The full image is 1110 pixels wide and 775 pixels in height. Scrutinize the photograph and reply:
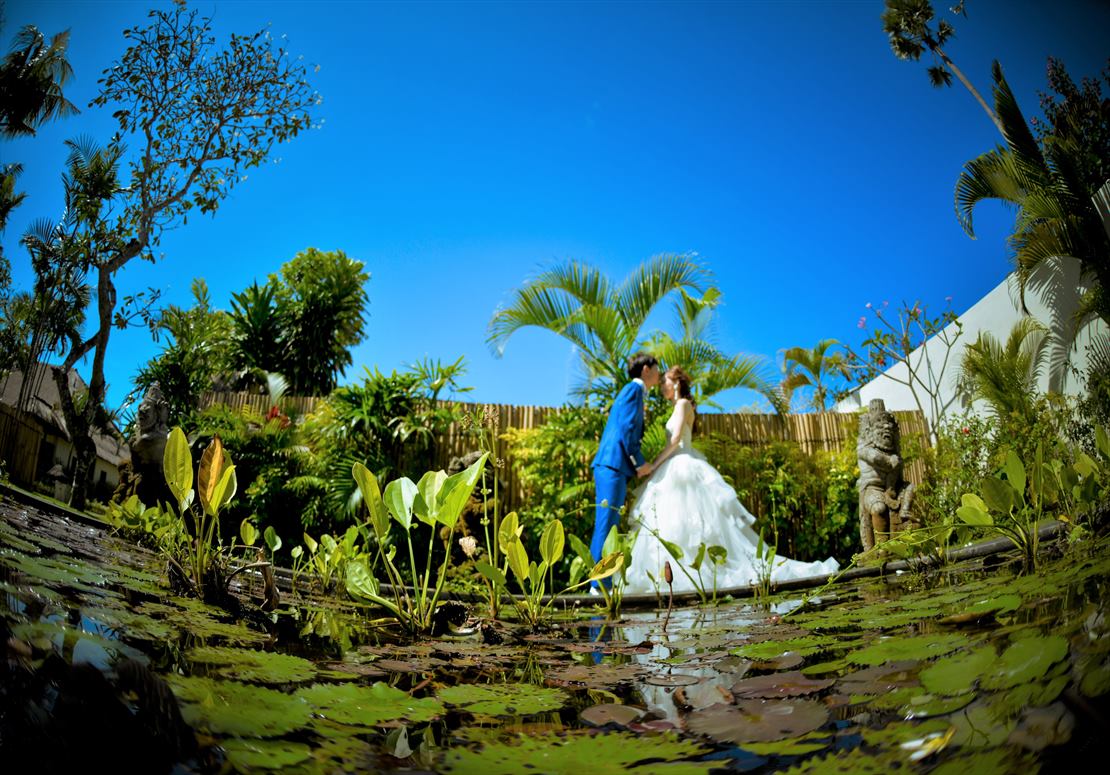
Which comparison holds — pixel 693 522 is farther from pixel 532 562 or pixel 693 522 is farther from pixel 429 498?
pixel 429 498

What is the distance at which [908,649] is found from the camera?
713 mm

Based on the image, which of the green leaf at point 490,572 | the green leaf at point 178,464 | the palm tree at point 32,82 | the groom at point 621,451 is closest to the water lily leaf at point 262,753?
the green leaf at point 178,464

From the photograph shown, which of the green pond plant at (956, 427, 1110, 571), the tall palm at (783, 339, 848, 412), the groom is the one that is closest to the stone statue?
the tall palm at (783, 339, 848, 412)

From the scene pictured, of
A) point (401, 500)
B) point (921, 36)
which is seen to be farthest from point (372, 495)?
point (921, 36)

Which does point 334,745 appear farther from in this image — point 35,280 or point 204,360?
point 204,360

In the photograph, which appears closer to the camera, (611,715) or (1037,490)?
(611,715)

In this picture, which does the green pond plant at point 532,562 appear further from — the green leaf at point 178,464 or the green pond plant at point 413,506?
the green leaf at point 178,464

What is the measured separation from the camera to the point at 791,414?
7602 mm

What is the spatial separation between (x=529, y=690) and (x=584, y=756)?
1.03ft

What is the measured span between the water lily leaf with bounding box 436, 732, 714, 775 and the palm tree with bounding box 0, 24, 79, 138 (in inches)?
37.4

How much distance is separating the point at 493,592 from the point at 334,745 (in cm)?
125

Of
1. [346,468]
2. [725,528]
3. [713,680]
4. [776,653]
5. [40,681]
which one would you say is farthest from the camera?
[346,468]

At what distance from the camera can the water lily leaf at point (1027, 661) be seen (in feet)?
1.40

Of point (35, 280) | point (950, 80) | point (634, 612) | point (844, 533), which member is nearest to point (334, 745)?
point (35, 280)
